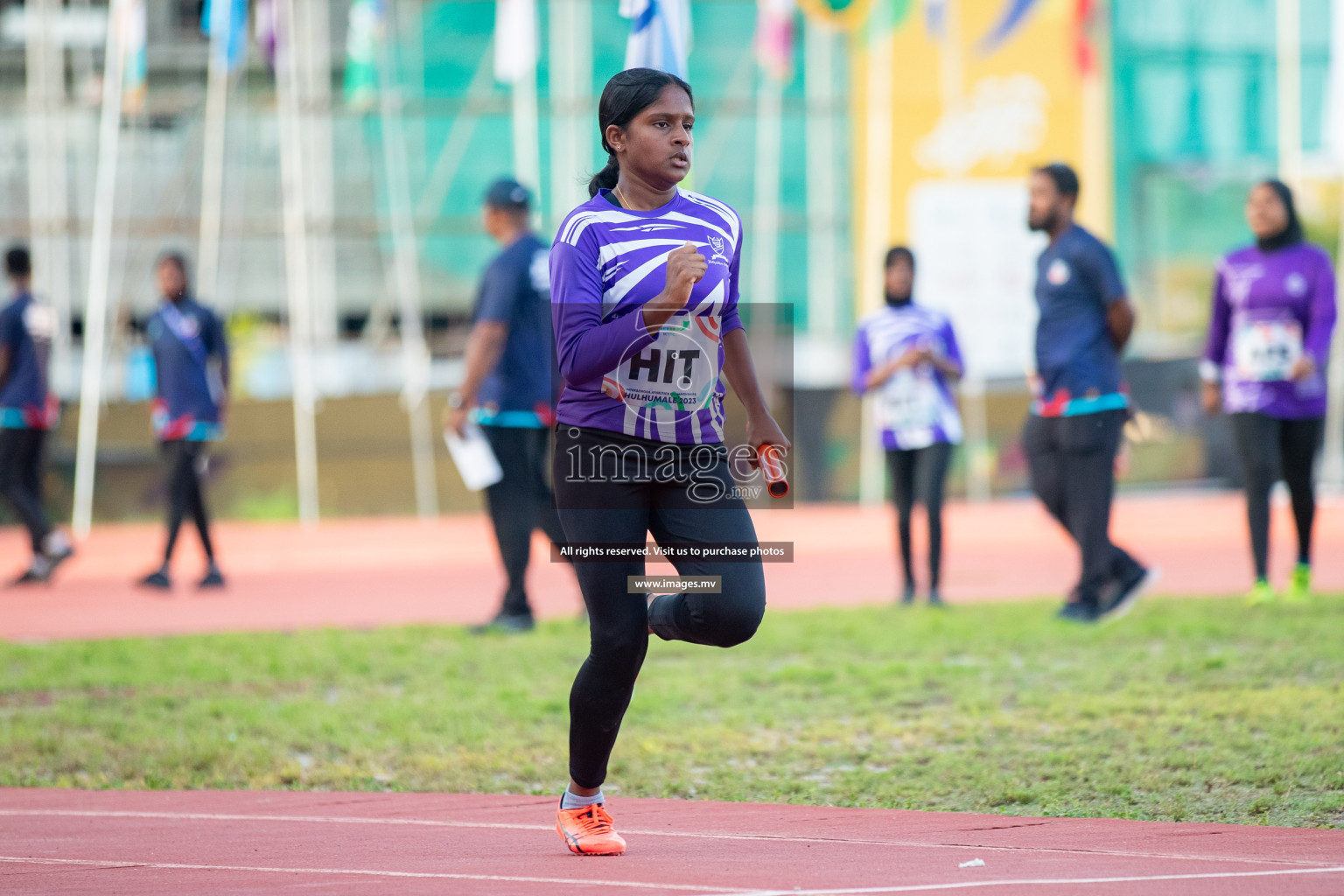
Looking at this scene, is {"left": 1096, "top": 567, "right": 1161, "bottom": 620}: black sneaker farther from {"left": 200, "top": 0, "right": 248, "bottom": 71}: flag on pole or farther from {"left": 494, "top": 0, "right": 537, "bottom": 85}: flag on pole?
{"left": 200, "top": 0, "right": 248, "bottom": 71}: flag on pole

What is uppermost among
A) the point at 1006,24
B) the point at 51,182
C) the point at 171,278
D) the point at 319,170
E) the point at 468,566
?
the point at 1006,24

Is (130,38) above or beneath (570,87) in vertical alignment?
beneath

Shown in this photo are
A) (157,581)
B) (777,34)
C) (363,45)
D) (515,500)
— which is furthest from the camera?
(777,34)

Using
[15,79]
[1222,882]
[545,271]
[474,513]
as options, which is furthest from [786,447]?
[15,79]

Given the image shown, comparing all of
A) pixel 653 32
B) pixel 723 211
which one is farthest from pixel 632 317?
pixel 653 32

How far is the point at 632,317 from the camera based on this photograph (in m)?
3.70

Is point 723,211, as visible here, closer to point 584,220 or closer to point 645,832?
point 584,220

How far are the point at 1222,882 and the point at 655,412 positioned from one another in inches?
67.1

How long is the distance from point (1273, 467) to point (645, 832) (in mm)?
5578

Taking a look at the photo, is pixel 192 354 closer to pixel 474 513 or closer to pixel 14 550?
pixel 14 550

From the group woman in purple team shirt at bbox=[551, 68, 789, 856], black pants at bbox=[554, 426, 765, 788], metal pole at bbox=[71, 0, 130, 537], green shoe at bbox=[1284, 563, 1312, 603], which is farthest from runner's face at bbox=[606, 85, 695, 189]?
metal pole at bbox=[71, 0, 130, 537]

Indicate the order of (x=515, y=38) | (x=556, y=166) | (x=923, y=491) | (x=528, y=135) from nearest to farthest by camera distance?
(x=923, y=491)
(x=515, y=38)
(x=528, y=135)
(x=556, y=166)

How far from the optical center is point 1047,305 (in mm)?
8305

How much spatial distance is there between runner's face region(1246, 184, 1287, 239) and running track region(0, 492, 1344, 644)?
2.27 meters
